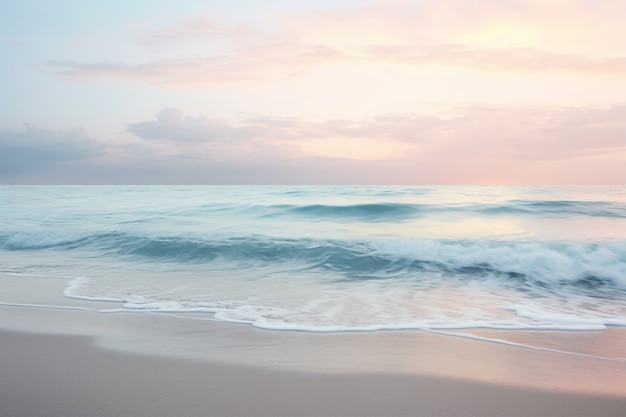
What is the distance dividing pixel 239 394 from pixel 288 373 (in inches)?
21.1

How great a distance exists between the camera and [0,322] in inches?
211

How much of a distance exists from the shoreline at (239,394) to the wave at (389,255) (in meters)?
4.91

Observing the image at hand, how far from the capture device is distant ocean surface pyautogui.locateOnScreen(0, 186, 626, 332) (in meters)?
6.06

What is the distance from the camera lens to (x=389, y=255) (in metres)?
11.1

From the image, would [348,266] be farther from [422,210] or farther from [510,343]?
[422,210]

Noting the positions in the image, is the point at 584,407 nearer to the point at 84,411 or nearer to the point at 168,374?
the point at 168,374

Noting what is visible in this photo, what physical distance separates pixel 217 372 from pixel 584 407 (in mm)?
2724

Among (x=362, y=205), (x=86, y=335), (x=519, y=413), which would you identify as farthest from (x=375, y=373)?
(x=362, y=205)

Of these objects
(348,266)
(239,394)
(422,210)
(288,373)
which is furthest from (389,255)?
(422,210)

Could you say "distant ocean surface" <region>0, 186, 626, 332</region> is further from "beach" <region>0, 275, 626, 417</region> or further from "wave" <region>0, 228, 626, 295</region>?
"beach" <region>0, 275, 626, 417</region>

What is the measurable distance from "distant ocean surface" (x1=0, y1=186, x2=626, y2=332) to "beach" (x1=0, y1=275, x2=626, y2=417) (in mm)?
669

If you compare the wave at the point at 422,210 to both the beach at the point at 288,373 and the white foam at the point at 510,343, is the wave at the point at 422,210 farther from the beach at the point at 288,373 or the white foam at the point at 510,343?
the beach at the point at 288,373

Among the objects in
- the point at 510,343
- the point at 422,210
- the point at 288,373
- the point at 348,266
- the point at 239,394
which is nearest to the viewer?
the point at 239,394

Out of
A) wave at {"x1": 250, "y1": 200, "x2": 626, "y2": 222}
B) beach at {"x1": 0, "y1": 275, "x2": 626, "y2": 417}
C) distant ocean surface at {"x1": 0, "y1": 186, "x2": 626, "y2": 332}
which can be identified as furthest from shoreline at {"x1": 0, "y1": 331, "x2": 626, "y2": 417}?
wave at {"x1": 250, "y1": 200, "x2": 626, "y2": 222}
